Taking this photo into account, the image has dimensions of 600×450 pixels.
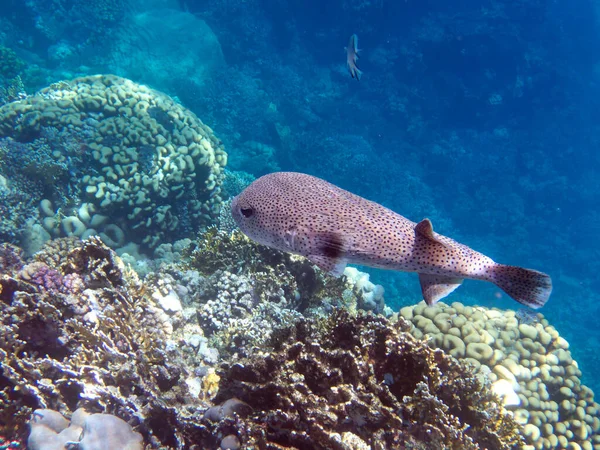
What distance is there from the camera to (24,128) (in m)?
9.39

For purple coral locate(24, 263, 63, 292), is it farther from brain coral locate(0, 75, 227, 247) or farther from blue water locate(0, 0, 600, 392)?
blue water locate(0, 0, 600, 392)

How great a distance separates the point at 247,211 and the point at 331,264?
123 cm

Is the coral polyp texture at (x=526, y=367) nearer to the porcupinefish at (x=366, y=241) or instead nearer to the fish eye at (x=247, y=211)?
the porcupinefish at (x=366, y=241)

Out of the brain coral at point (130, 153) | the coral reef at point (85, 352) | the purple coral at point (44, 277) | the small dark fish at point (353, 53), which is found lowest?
the coral reef at point (85, 352)

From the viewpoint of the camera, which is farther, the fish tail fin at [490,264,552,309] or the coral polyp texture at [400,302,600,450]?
the coral polyp texture at [400,302,600,450]

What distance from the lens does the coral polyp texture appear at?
5945 mm

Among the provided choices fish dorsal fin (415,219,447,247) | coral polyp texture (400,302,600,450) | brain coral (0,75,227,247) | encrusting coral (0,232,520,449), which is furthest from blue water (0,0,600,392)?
encrusting coral (0,232,520,449)

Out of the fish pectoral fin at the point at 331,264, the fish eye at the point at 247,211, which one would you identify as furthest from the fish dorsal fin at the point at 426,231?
the fish eye at the point at 247,211

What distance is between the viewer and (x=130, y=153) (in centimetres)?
944

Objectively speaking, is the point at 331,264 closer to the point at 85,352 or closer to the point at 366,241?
the point at 366,241

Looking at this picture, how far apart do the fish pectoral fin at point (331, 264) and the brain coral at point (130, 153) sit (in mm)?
6603

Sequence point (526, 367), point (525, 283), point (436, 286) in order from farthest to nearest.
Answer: point (526, 367), point (436, 286), point (525, 283)

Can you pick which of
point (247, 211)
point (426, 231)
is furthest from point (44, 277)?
point (426, 231)

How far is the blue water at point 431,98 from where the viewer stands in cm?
2758
